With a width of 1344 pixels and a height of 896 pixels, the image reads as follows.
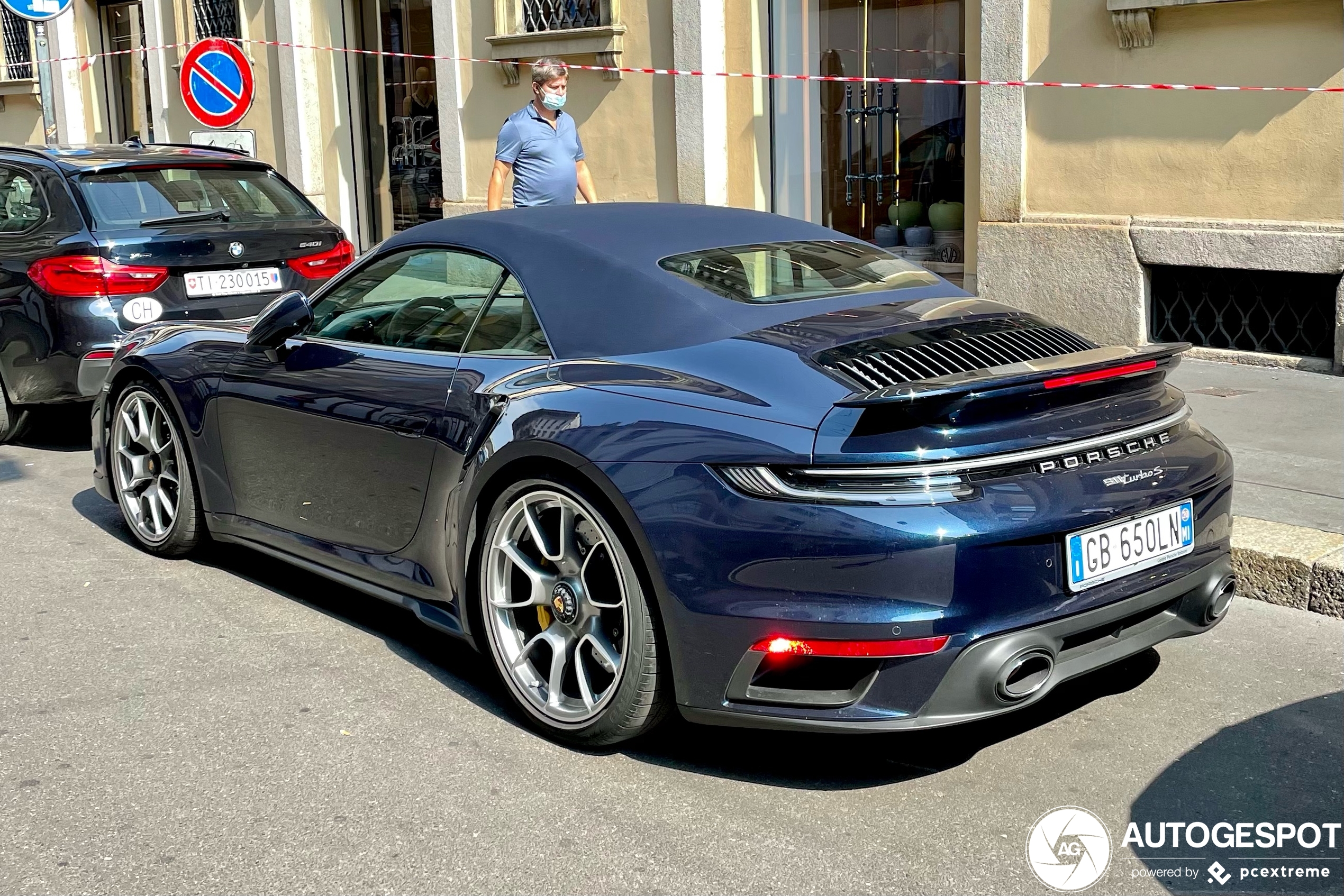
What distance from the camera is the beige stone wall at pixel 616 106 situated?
11.8 m

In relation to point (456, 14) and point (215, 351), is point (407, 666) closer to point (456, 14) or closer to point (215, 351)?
point (215, 351)

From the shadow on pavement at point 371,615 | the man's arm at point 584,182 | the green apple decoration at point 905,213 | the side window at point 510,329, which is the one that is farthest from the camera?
the green apple decoration at point 905,213

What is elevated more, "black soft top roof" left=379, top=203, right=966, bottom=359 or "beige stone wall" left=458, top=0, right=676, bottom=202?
"beige stone wall" left=458, top=0, right=676, bottom=202

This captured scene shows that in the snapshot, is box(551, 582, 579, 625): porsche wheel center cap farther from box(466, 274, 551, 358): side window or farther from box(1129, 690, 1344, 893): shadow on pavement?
box(1129, 690, 1344, 893): shadow on pavement

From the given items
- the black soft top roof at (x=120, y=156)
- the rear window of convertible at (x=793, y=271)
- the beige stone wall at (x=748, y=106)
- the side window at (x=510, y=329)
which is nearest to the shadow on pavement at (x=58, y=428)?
the black soft top roof at (x=120, y=156)

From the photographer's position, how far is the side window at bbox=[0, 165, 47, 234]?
779cm

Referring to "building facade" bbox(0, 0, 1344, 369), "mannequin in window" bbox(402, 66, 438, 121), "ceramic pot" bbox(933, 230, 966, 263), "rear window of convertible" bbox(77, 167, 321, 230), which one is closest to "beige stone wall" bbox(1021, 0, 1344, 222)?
"building facade" bbox(0, 0, 1344, 369)

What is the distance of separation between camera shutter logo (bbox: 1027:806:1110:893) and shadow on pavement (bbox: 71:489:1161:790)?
1.22 ft

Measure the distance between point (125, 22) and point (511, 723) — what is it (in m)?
18.5

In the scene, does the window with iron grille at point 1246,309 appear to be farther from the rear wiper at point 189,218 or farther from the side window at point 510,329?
the side window at point 510,329

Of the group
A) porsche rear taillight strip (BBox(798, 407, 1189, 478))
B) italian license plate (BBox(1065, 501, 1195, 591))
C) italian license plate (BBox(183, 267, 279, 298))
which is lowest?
italian license plate (BBox(1065, 501, 1195, 591))

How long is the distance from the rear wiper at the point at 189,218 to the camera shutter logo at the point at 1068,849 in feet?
19.4

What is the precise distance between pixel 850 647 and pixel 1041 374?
0.76 metres

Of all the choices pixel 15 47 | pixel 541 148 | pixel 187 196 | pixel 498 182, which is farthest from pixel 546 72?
pixel 15 47
